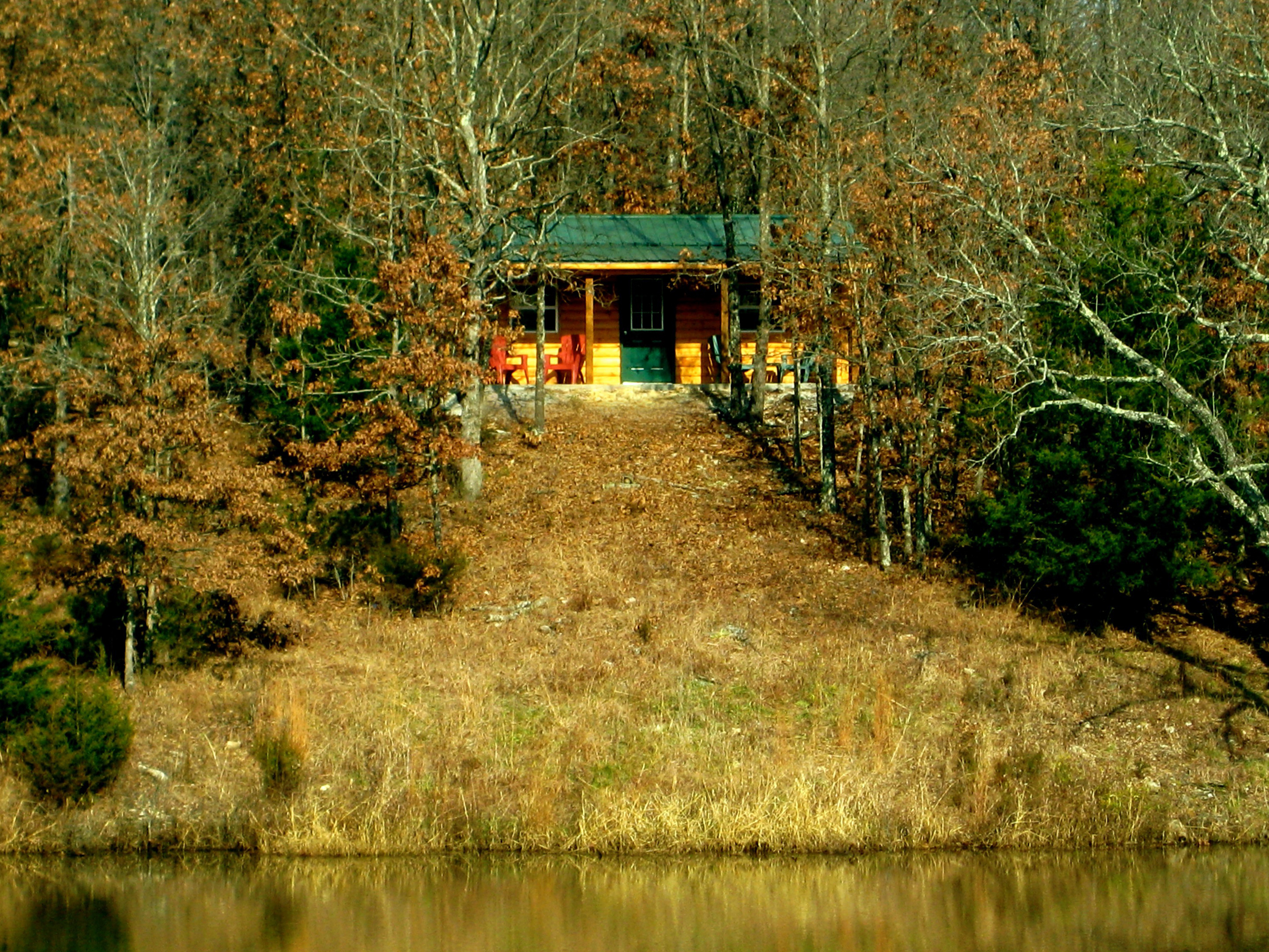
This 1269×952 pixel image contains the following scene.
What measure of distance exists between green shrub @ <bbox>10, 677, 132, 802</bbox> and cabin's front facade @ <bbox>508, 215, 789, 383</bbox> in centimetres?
1868

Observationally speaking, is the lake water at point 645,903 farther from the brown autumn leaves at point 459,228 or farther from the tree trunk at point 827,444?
the tree trunk at point 827,444

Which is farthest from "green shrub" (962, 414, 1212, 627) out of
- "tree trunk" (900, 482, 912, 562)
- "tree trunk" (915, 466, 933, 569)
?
"tree trunk" (900, 482, 912, 562)

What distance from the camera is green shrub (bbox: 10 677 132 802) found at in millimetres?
15391

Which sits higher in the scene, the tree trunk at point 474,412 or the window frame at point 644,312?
the window frame at point 644,312

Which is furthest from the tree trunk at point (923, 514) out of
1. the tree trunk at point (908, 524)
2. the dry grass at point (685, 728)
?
the dry grass at point (685, 728)

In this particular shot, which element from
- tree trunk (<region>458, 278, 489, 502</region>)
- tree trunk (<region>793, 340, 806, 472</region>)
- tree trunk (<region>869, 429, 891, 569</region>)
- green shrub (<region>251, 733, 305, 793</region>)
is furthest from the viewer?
tree trunk (<region>793, 340, 806, 472</region>)

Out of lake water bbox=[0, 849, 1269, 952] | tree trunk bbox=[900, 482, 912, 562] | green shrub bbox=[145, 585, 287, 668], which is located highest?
tree trunk bbox=[900, 482, 912, 562]

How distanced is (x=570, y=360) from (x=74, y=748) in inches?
772

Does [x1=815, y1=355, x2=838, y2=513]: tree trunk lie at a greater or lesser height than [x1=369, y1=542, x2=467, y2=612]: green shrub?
greater

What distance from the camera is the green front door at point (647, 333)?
34.7m

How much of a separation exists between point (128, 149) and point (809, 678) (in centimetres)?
1490

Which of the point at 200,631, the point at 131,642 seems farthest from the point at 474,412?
the point at 131,642

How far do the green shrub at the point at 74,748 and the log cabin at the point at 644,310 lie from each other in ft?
59.8

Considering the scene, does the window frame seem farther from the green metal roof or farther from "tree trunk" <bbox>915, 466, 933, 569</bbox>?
"tree trunk" <bbox>915, 466, 933, 569</bbox>
